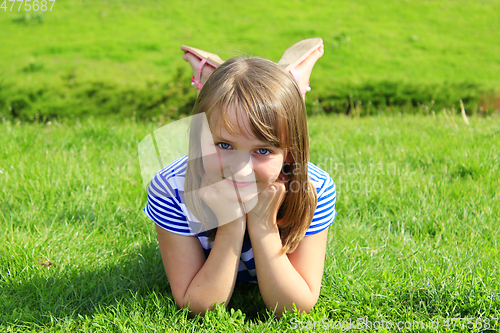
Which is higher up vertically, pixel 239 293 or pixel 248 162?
pixel 248 162

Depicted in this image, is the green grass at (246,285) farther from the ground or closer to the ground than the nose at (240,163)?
closer to the ground

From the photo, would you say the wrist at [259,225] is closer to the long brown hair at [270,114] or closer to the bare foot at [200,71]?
the long brown hair at [270,114]

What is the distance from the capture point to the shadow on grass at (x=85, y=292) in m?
2.03

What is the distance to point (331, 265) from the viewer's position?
7.66 ft

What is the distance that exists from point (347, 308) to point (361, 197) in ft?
4.41

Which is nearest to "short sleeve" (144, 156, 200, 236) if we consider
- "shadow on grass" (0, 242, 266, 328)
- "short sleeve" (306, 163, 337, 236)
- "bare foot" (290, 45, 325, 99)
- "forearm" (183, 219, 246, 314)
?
"forearm" (183, 219, 246, 314)

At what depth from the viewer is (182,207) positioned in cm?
185

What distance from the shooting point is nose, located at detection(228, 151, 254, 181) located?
1.60 meters

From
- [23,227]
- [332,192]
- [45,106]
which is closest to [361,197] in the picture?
[332,192]

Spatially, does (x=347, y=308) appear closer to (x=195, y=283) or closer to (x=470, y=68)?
(x=195, y=283)

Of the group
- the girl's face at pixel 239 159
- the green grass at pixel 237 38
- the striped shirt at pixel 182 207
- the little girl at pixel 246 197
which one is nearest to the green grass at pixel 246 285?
the little girl at pixel 246 197

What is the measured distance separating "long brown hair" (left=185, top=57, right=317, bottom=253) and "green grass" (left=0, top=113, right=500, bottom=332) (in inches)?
23.0

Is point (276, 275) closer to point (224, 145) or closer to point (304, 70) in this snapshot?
point (224, 145)

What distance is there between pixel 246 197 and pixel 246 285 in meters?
0.90
